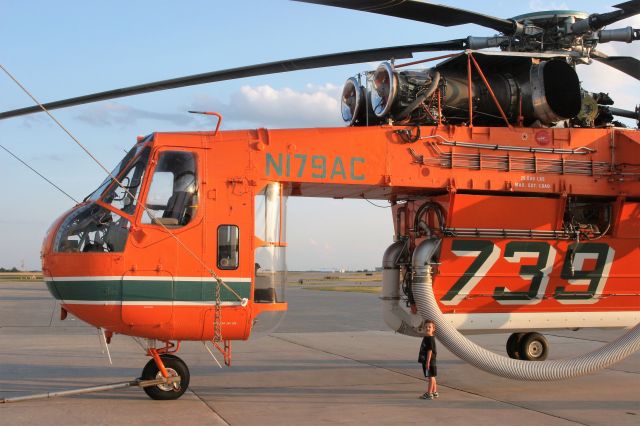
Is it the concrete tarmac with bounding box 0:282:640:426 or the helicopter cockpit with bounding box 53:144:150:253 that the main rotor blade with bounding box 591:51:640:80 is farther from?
the helicopter cockpit with bounding box 53:144:150:253

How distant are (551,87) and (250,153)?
440cm

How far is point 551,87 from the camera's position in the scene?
964 cm

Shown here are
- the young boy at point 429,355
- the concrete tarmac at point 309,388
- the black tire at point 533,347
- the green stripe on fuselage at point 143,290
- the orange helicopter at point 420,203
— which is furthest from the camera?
the black tire at point 533,347

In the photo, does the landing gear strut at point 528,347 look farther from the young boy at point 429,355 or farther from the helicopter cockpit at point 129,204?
the helicopter cockpit at point 129,204

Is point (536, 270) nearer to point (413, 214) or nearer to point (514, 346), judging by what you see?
point (413, 214)

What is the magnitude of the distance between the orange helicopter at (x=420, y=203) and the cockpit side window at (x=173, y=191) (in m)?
0.02

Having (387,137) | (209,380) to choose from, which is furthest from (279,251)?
(209,380)

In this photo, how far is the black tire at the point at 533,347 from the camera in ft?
39.1

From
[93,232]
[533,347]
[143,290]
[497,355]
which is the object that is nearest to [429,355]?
[497,355]

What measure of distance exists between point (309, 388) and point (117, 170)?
4140 millimetres

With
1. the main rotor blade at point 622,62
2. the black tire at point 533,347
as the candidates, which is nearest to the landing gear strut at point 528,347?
the black tire at point 533,347

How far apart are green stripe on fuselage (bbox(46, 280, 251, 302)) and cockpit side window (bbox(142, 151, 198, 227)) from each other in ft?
2.49

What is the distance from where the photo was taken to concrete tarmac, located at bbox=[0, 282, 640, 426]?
7.85 meters

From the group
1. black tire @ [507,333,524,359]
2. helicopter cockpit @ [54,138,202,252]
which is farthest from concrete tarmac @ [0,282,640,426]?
helicopter cockpit @ [54,138,202,252]
